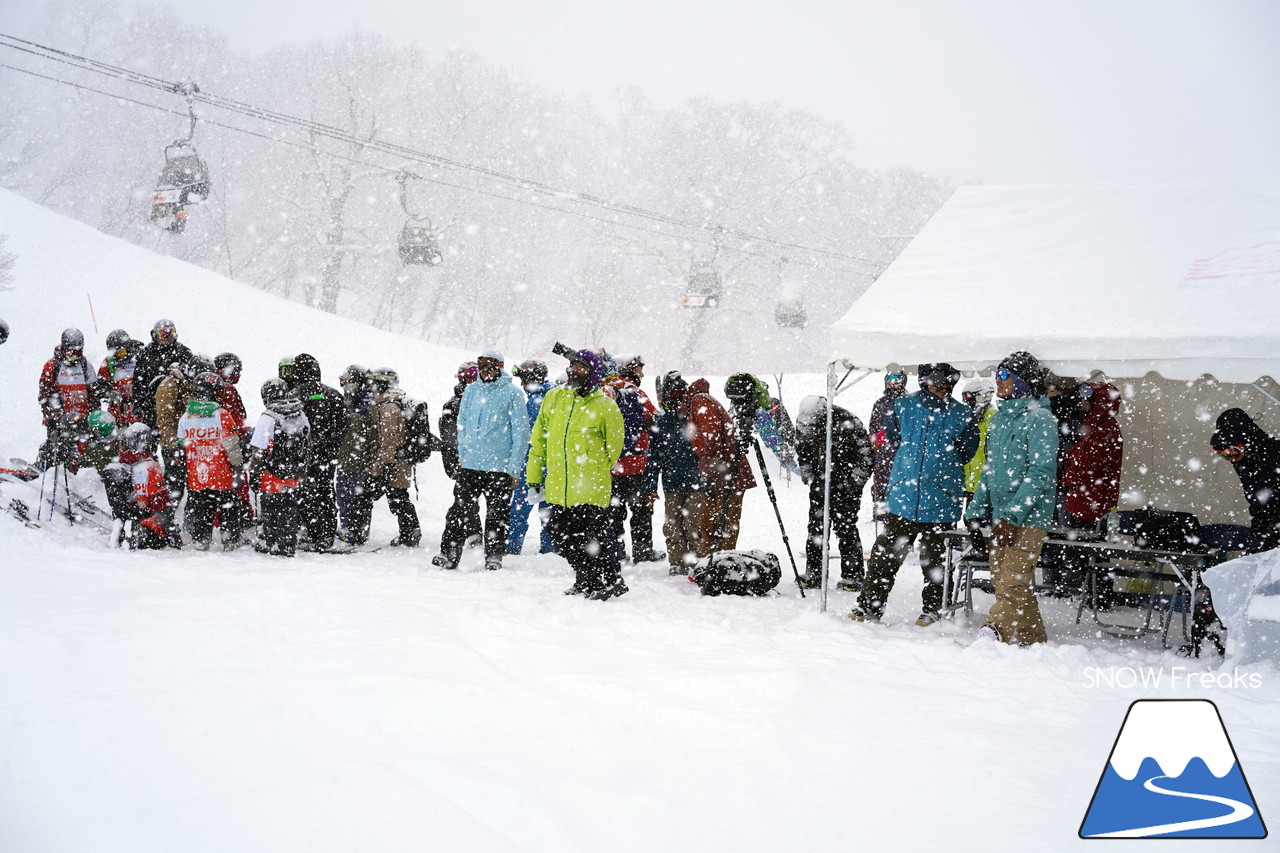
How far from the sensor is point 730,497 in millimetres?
7473

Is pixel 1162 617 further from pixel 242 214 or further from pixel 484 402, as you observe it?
pixel 242 214

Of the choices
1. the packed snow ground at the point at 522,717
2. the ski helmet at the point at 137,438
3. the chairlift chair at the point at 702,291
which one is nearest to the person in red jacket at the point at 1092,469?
the packed snow ground at the point at 522,717

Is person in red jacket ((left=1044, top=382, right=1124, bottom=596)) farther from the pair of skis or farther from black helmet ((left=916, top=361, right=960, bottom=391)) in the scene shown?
the pair of skis

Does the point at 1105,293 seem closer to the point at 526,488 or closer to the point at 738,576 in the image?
the point at 738,576

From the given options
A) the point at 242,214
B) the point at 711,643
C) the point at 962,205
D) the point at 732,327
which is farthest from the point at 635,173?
the point at 711,643

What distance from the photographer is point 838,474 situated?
6645 mm

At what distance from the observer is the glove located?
5.39m

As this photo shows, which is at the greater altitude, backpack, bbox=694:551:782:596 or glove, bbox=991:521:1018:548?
glove, bbox=991:521:1018:548

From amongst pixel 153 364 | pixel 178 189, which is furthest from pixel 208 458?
pixel 178 189

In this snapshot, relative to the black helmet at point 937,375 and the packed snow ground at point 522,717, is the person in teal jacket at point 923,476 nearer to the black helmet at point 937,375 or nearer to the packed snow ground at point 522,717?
the black helmet at point 937,375

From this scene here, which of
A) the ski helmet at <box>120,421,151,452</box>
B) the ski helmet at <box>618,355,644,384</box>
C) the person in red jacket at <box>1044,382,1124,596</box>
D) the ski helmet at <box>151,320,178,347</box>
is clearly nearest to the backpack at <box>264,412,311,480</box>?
the ski helmet at <box>120,421,151,452</box>

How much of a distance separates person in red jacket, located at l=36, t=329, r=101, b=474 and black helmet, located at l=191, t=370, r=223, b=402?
138 cm

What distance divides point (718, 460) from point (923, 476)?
2.01m

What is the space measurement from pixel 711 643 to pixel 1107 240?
412 cm
